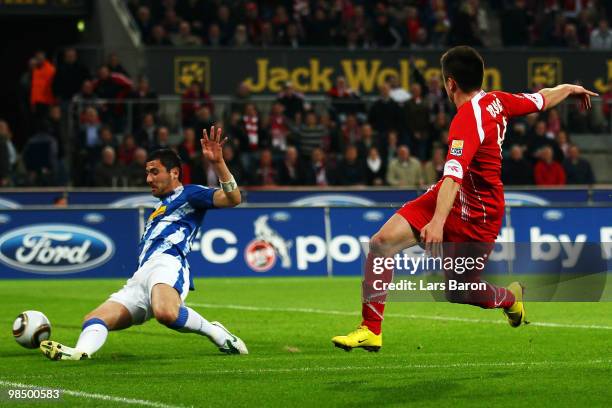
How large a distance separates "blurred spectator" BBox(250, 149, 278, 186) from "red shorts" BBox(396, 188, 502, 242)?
51.6 feet

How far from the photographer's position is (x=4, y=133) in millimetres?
25391

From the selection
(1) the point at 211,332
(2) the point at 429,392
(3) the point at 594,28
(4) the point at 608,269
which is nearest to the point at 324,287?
(4) the point at 608,269

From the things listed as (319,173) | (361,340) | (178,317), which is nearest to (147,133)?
(319,173)

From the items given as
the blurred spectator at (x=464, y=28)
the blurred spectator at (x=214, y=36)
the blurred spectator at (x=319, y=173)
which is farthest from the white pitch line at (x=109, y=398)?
the blurred spectator at (x=464, y=28)

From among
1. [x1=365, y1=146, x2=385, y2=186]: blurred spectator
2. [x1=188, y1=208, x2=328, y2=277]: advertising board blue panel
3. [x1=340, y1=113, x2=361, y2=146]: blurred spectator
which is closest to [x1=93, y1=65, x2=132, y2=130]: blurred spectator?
[x1=340, y1=113, x2=361, y2=146]: blurred spectator

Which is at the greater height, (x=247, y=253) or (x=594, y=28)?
(x=594, y=28)

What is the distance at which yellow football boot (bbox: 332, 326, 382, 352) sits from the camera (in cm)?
982

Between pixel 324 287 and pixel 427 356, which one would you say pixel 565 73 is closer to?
pixel 324 287

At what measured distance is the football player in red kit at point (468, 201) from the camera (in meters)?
9.71

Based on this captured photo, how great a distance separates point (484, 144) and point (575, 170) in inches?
699

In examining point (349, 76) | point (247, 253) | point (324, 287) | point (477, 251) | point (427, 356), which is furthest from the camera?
point (349, 76)

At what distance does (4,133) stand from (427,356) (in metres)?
16.1

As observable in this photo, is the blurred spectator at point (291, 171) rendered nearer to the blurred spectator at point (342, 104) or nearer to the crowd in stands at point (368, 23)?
the blurred spectator at point (342, 104)

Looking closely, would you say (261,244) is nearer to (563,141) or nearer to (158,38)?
(563,141)
